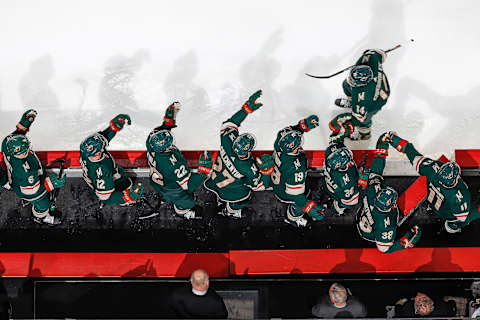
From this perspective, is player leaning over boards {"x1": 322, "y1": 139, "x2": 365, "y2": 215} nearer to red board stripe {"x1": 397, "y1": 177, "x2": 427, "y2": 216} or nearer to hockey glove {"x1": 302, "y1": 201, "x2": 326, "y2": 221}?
hockey glove {"x1": 302, "y1": 201, "x2": 326, "y2": 221}

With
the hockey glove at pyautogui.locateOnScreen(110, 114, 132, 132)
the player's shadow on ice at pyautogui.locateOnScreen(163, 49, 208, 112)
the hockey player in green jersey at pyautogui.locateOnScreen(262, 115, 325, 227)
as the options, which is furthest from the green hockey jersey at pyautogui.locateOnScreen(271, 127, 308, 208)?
the player's shadow on ice at pyautogui.locateOnScreen(163, 49, 208, 112)

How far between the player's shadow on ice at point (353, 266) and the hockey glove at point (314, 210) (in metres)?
0.34

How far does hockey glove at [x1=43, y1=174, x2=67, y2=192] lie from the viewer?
390 cm

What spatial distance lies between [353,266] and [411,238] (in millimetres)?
471

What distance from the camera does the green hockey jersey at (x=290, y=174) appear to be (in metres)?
3.68

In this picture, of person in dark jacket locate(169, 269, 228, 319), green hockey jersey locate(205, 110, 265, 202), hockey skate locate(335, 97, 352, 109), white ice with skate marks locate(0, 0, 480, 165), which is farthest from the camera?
white ice with skate marks locate(0, 0, 480, 165)

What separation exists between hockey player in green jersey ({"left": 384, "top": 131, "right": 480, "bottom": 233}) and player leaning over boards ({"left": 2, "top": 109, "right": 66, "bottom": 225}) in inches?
105

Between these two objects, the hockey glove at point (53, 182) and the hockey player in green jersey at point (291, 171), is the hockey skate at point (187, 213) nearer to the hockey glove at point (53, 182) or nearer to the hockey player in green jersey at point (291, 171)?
the hockey player in green jersey at point (291, 171)

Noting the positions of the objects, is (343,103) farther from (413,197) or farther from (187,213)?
(187,213)

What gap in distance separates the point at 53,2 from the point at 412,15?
139 inches

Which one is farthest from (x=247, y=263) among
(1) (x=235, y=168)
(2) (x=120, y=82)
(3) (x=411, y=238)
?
(2) (x=120, y=82)

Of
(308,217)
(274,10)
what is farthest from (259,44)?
(308,217)

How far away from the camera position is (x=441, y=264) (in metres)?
3.86

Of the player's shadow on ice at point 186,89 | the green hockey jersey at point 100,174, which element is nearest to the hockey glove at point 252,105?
the player's shadow on ice at point 186,89
